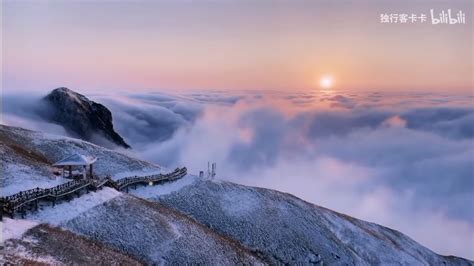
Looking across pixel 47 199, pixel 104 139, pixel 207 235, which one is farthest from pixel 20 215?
pixel 104 139

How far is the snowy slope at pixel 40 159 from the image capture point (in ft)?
200

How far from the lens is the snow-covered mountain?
164ft

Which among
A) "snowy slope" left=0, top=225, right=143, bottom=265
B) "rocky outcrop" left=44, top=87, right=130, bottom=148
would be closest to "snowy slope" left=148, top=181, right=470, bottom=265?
"snowy slope" left=0, top=225, right=143, bottom=265

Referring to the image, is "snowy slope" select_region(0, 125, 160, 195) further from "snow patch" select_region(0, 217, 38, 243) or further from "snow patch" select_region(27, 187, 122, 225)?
"snow patch" select_region(0, 217, 38, 243)

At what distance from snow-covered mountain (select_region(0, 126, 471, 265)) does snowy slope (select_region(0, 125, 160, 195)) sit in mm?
174

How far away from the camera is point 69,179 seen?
218ft

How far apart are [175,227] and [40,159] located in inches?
1106

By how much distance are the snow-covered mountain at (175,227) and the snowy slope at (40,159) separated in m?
0.17

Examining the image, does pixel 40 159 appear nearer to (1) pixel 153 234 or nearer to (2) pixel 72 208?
(2) pixel 72 208

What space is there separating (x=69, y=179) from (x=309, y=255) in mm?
32695

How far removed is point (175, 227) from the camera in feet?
204

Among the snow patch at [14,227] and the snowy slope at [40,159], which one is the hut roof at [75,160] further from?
the snow patch at [14,227]

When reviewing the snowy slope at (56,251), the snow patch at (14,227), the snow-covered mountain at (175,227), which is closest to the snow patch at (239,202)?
the snow-covered mountain at (175,227)

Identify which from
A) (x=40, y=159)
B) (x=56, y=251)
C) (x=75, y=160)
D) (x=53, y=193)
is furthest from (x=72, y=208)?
(x=40, y=159)
